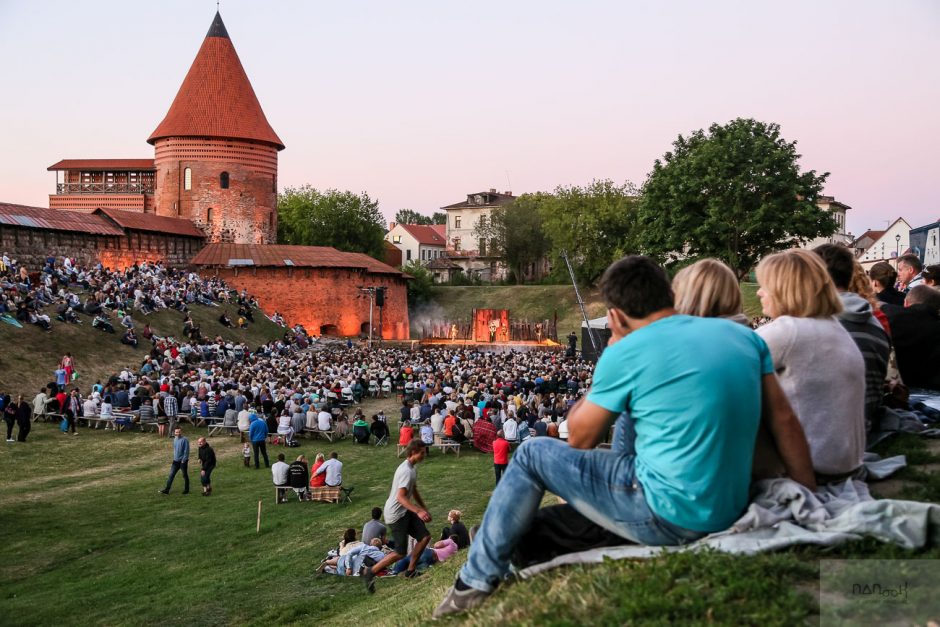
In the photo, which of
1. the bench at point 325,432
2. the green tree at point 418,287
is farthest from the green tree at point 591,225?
the bench at point 325,432

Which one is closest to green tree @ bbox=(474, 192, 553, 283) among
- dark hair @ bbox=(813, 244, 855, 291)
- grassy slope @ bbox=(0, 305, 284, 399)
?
grassy slope @ bbox=(0, 305, 284, 399)

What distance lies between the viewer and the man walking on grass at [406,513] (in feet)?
27.5

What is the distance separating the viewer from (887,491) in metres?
4.55

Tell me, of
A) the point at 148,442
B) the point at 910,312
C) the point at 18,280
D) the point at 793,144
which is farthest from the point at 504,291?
the point at 910,312

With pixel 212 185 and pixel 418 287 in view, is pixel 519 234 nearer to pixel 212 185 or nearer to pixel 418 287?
pixel 418 287

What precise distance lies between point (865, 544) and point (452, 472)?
42.4 ft

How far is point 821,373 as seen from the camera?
409 centimetres

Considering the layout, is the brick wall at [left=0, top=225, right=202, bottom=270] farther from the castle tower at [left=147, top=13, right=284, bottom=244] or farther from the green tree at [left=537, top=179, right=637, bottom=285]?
the green tree at [left=537, top=179, right=637, bottom=285]

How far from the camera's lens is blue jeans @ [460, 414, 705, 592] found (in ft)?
12.0

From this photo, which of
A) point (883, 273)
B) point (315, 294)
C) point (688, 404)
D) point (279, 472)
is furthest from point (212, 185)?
point (688, 404)

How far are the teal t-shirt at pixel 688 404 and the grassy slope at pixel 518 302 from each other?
58261 millimetres

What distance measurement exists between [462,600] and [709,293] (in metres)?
2.05

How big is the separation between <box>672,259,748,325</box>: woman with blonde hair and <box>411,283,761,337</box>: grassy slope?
5750 centimetres

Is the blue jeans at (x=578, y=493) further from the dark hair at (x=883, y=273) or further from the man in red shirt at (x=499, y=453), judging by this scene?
the man in red shirt at (x=499, y=453)
